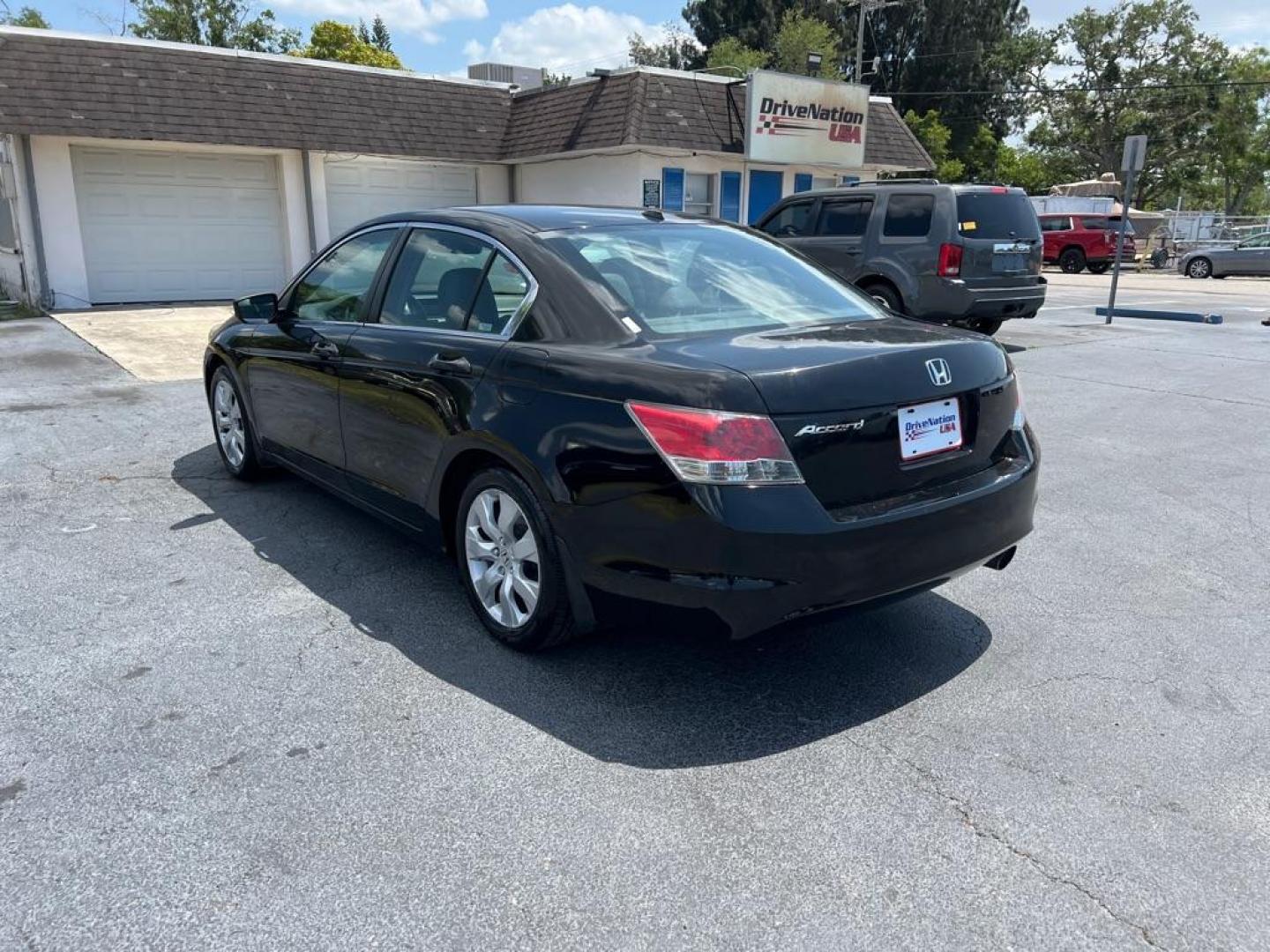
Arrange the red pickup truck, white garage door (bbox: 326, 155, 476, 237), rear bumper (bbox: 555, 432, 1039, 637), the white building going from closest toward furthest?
rear bumper (bbox: 555, 432, 1039, 637) → the white building → white garage door (bbox: 326, 155, 476, 237) → the red pickup truck

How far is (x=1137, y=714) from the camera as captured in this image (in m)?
3.27

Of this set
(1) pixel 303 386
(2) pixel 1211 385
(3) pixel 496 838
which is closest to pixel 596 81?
(2) pixel 1211 385

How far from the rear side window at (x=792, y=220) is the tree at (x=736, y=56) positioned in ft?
97.7

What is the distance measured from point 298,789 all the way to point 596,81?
17.1m

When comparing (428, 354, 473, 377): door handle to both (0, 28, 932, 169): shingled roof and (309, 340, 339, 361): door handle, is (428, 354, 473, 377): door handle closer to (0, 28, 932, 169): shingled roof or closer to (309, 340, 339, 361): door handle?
(309, 340, 339, 361): door handle

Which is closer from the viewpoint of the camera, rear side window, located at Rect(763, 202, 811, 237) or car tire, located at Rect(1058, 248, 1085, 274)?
rear side window, located at Rect(763, 202, 811, 237)

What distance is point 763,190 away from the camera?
19953 millimetres

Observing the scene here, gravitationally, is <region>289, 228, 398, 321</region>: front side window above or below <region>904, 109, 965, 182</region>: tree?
below

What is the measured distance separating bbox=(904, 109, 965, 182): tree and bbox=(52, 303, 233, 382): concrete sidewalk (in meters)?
36.5

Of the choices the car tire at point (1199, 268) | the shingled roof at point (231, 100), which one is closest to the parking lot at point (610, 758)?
the shingled roof at point (231, 100)

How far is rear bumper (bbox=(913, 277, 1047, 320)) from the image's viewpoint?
35.7 feet

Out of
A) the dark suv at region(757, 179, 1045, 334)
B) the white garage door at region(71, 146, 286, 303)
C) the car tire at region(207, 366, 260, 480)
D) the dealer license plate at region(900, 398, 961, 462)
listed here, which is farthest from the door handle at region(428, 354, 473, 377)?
the white garage door at region(71, 146, 286, 303)

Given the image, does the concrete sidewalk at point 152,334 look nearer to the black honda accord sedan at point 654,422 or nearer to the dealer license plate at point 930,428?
the black honda accord sedan at point 654,422

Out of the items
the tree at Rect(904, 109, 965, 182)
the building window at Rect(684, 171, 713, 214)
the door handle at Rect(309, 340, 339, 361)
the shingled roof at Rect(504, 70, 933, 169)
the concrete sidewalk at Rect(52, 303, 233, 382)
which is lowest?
the concrete sidewalk at Rect(52, 303, 233, 382)
